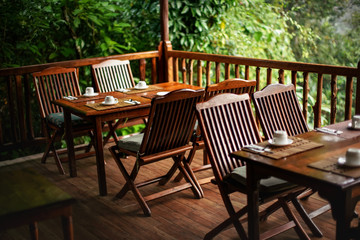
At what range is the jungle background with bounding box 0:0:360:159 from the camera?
22.9 ft

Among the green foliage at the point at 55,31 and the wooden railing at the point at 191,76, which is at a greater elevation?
the green foliage at the point at 55,31

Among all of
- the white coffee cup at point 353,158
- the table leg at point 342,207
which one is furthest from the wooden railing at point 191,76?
the table leg at point 342,207

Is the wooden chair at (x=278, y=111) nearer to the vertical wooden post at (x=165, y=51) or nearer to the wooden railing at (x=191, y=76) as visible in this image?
the wooden railing at (x=191, y=76)

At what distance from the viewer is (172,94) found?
372 centimetres

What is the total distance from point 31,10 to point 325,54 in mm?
5484

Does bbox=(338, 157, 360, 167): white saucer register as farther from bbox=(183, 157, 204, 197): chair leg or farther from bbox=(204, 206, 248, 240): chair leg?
bbox=(183, 157, 204, 197): chair leg

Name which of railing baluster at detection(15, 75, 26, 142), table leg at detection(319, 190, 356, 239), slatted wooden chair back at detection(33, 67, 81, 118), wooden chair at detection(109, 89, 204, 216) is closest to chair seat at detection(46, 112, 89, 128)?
slatted wooden chair back at detection(33, 67, 81, 118)

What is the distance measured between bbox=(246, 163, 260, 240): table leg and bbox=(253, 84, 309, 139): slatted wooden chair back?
0.77 metres

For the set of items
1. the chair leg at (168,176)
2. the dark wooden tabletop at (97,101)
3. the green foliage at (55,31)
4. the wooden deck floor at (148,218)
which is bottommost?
the wooden deck floor at (148,218)

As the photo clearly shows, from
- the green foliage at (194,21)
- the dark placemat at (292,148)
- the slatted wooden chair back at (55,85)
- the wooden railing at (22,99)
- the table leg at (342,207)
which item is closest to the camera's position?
the table leg at (342,207)

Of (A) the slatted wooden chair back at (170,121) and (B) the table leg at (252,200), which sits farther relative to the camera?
(A) the slatted wooden chair back at (170,121)

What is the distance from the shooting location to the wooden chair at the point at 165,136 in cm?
375

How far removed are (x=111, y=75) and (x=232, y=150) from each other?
Answer: 109 inches

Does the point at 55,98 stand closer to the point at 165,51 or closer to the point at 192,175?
the point at 165,51
